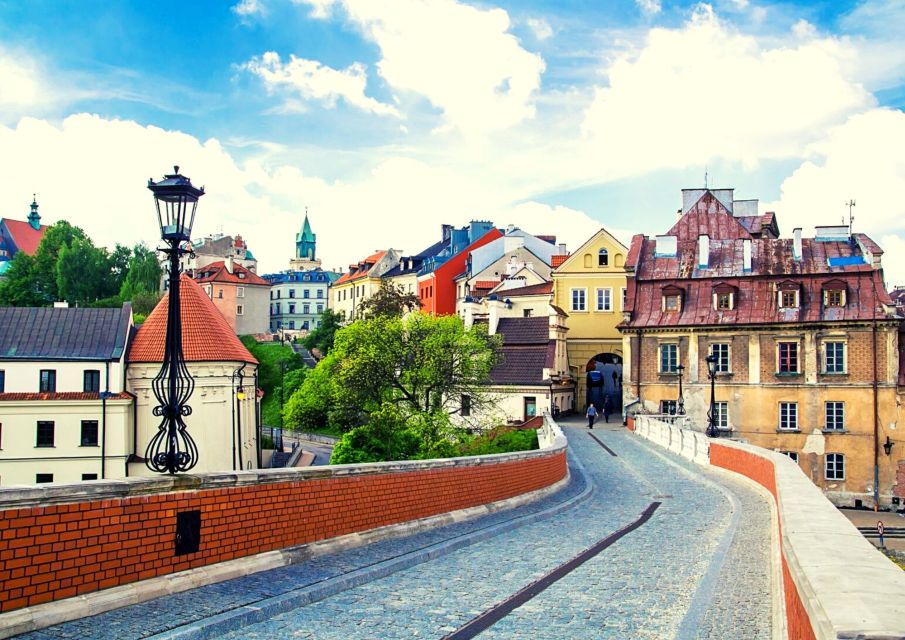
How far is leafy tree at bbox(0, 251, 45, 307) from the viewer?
285ft

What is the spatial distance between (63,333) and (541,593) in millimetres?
36709

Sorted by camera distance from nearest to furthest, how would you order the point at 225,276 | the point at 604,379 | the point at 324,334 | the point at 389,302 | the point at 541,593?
the point at 541,593 < the point at 604,379 < the point at 389,302 < the point at 324,334 < the point at 225,276

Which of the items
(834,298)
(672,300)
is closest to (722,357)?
(672,300)

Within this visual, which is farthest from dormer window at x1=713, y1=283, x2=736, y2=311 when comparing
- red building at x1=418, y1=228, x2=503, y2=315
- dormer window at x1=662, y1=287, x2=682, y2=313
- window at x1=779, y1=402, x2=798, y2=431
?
red building at x1=418, y1=228, x2=503, y2=315

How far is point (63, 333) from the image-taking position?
41.9 m

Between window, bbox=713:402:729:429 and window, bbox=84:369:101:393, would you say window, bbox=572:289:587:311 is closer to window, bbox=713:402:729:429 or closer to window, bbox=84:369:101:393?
window, bbox=713:402:729:429

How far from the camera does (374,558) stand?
1156cm

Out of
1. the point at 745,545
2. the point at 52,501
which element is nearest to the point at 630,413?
the point at 745,545

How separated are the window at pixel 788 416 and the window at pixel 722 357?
311 cm

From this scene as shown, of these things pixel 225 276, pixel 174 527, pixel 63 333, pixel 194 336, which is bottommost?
pixel 174 527

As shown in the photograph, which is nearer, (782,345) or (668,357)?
(782,345)

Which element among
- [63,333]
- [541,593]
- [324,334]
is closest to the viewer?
[541,593]

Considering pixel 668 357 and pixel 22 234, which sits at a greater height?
pixel 22 234

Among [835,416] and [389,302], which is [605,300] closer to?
[835,416]
